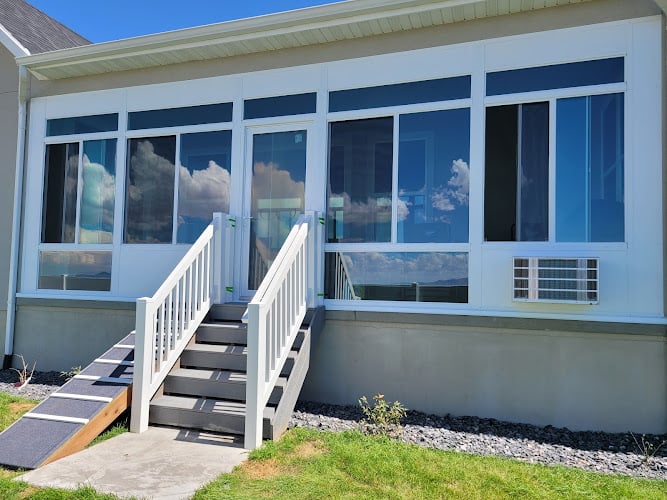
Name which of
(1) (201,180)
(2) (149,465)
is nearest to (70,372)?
(1) (201,180)

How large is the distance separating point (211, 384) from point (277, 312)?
0.86 meters

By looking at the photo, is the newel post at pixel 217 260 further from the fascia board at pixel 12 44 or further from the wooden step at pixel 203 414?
the fascia board at pixel 12 44

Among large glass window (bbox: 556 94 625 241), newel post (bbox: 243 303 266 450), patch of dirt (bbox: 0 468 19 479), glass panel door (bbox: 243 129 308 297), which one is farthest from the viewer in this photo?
glass panel door (bbox: 243 129 308 297)

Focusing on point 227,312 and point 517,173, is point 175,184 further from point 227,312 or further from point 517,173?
point 517,173

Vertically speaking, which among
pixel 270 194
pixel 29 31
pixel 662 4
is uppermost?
pixel 29 31

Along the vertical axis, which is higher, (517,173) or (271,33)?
(271,33)

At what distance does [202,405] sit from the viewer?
4.06 m

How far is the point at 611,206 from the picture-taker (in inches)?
169

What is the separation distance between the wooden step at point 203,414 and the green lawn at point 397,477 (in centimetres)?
35

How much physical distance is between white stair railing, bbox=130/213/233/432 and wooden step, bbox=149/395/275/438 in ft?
0.42

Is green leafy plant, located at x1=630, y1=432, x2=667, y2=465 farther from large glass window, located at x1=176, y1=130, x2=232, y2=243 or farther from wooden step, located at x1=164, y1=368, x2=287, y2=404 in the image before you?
large glass window, located at x1=176, y1=130, x2=232, y2=243

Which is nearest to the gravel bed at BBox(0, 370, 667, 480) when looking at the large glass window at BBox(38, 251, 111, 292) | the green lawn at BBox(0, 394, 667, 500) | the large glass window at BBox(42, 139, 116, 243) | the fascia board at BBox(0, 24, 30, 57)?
the green lawn at BBox(0, 394, 667, 500)

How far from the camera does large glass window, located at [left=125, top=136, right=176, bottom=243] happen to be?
582cm

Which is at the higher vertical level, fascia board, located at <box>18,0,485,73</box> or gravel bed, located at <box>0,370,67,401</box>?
fascia board, located at <box>18,0,485,73</box>
